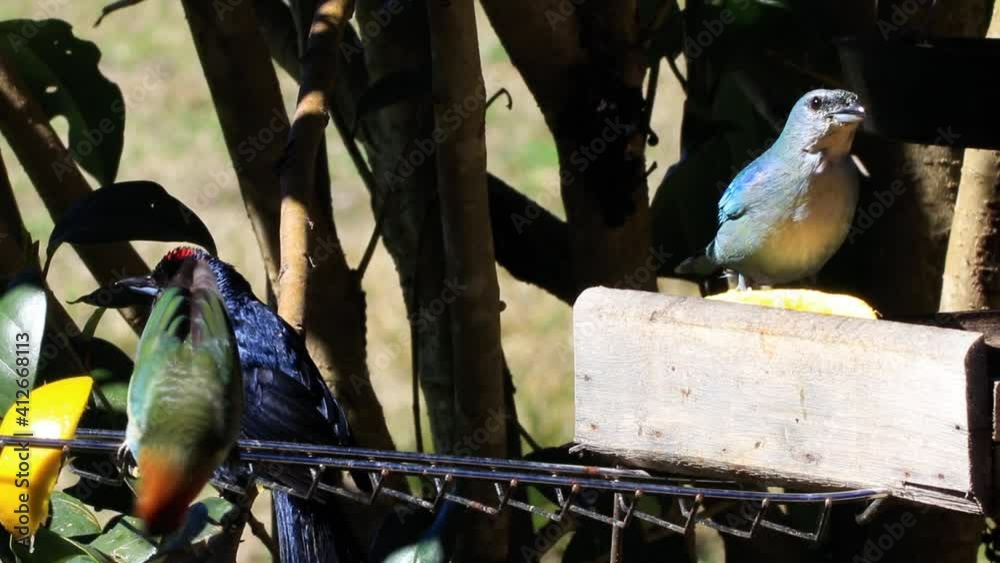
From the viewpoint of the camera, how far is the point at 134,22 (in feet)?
30.2

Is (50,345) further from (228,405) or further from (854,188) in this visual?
(854,188)

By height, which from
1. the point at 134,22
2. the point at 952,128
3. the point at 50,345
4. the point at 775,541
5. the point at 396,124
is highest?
the point at 134,22

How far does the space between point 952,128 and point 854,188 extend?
0.69m

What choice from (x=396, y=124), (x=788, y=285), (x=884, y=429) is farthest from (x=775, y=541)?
(x=884, y=429)

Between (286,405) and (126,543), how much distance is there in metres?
0.84

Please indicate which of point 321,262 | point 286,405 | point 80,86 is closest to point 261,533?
point 286,405

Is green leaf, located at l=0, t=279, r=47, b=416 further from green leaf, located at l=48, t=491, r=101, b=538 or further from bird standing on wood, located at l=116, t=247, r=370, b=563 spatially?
bird standing on wood, located at l=116, t=247, r=370, b=563

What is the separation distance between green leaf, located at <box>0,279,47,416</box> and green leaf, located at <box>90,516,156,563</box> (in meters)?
0.29

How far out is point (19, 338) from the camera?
7.85ft

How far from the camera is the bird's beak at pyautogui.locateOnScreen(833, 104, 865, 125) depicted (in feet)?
9.13

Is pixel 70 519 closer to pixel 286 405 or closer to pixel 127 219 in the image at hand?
pixel 127 219

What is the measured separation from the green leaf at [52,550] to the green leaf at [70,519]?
114 mm

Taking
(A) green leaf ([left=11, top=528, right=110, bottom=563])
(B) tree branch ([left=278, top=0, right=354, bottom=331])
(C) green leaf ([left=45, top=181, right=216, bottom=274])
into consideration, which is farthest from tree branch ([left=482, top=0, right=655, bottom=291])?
(A) green leaf ([left=11, top=528, right=110, bottom=563])

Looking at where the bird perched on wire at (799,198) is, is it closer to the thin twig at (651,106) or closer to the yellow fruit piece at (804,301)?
the thin twig at (651,106)
